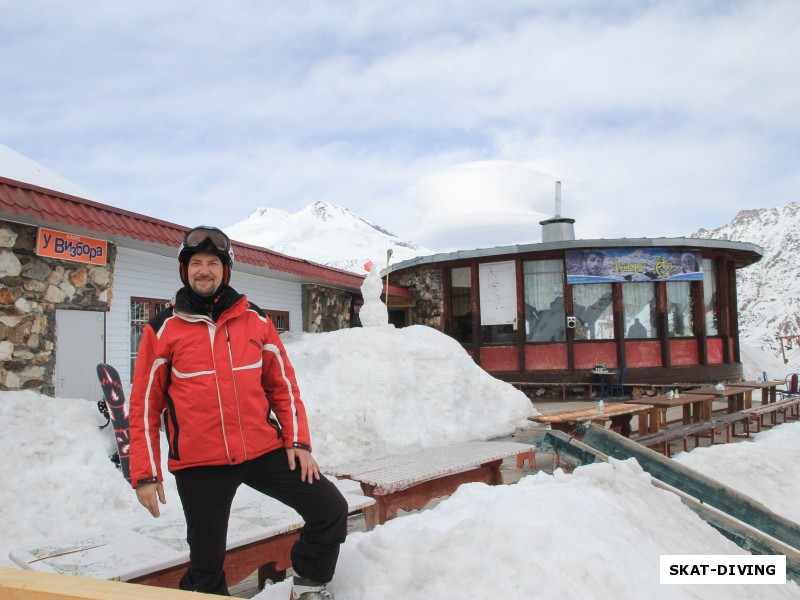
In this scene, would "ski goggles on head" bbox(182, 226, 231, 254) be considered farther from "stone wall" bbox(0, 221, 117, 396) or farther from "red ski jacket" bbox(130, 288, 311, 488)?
"stone wall" bbox(0, 221, 117, 396)

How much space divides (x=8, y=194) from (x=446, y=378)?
6128 mm

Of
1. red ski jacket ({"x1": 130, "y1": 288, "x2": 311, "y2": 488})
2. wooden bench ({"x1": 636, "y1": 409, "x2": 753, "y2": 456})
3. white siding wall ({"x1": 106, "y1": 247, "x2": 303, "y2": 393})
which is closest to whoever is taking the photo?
red ski jacket ({"x1": 130, "y1": 288, "x2": 311, "y2": 488})

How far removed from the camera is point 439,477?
5.05 metres

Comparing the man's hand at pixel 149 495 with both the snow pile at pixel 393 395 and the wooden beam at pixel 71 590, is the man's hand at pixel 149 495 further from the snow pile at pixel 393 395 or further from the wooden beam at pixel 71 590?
the snow pile at pixel 393 395

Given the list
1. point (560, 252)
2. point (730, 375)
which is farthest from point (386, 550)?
point (730, 375)

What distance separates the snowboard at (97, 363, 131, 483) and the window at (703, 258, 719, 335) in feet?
50.4

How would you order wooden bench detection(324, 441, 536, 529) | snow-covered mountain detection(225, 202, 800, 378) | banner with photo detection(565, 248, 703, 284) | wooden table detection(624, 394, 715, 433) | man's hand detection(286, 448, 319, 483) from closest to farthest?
man's hand detection(286, 448, 319, 483) < wooden bench detection(324, 441, 536, 529) < wooden table detection(624, 394, 715, 433) < banner with photo detection(565, 248, 703, 284) < snow-covered mountain detection(225, 202, 800, 378)

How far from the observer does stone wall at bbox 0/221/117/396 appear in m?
6.53

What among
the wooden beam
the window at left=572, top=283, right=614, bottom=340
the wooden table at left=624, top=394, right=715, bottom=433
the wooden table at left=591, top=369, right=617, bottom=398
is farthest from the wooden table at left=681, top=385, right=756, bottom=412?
the wooden beam

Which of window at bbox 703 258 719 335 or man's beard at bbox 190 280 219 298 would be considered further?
window at bbox 703 258 719 335

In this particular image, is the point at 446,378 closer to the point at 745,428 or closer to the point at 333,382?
the point at 333,382

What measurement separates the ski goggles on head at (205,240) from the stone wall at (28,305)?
5.13 m

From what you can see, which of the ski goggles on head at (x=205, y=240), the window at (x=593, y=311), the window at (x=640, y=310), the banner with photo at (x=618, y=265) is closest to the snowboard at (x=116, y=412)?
the ski goggles on head at (x=205, y=240)

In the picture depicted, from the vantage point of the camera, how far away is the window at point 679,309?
15.9 metres
